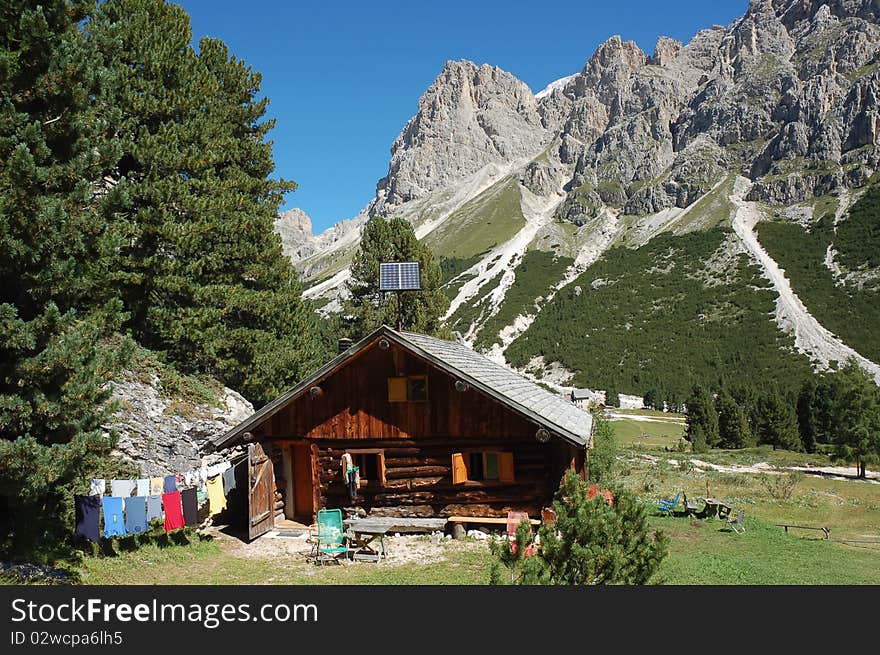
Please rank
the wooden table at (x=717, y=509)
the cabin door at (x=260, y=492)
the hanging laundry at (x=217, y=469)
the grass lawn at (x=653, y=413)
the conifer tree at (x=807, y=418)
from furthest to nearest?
the grass lawn at (x=653, y=413) → the conifer tree at (x=807, y=418) → the wooden table at (x=717, y=509) → the hanging laundry at (x=217, y=469) → the cabin door at (x=260, y=492)

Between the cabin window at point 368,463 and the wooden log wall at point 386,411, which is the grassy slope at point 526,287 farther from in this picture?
the wooden log wall at point 386,411

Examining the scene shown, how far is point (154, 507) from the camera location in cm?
1474

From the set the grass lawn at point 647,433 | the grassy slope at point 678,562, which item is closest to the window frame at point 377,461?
the grassy slope at point 678,562

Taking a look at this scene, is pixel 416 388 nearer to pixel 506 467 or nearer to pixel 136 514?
pixel 506 467

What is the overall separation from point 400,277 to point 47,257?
10919mm

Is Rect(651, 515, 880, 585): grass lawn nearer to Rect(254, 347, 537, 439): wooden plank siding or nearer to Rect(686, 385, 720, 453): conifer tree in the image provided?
Rect(254, 347, 537, 439): wooden plank siding

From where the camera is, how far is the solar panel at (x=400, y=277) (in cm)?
2069

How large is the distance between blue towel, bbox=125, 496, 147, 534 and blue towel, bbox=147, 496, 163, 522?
175mm

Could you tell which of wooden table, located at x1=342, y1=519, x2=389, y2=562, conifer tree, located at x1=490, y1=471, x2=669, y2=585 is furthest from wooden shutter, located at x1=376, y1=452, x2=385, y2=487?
conifer tree, located at x1=490, y1=471, x2=669, y2=585

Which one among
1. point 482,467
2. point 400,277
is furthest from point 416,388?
point 400,277

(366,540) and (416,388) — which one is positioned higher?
(416,388)

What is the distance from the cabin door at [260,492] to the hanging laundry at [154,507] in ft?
8.12

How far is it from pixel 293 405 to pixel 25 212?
28.9 ft
